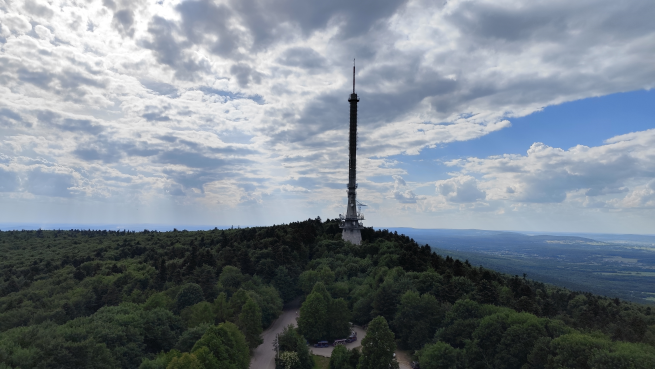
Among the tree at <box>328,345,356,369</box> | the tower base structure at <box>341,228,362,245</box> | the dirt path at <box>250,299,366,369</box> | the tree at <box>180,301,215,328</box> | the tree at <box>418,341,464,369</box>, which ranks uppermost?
the tower base structure at <box>341,228,362,245</box>

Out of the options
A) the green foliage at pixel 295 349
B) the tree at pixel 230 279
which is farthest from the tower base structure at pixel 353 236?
the green foliage at pixel 295 349

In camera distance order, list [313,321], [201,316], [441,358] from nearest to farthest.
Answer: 1. [441,358]
2. [201,316]
3. [313,321]

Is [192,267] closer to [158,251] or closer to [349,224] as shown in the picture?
[158,251]

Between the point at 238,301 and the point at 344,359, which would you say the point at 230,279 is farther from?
the point at 344,359

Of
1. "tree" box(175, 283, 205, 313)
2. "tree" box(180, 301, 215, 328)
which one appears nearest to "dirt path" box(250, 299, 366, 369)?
"tree" box(180, 301, 215, 328)

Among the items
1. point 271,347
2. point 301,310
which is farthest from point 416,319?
point 271,347

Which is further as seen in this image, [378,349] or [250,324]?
[250,324]

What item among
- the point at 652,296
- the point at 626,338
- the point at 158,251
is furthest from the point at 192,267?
the point at 652,296

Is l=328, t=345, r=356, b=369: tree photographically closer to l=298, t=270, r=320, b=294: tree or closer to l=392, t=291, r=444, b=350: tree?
l=392, t=291, r=444, b=350: tree
